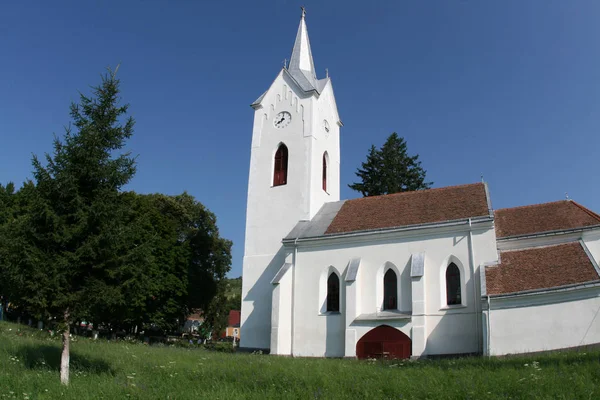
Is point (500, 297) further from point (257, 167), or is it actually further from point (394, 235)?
point (257, 167)

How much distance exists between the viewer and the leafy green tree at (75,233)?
13719mm

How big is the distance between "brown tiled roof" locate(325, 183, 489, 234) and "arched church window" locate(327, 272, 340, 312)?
8.46 feet

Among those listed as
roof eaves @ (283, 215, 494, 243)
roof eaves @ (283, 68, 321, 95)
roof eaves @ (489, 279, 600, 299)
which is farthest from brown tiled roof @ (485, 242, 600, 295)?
roof eaves @ (283, 68, 321, 95)

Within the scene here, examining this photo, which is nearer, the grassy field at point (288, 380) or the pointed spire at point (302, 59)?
the grassy field at point (288, 380)

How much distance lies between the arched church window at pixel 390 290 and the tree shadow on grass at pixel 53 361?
1395cm

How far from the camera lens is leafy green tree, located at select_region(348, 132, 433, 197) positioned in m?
49.6

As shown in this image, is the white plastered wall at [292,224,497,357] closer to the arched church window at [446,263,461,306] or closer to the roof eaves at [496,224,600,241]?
the arched church window at [446,263,461,306]

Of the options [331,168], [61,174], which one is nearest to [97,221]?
[61,174]

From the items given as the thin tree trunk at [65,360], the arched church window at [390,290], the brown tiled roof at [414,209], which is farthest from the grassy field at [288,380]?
the brown tiled roof at [414,209]

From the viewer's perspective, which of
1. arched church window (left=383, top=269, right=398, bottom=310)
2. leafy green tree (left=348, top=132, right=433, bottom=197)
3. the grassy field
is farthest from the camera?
leafy green tree (left=348, top=132, right=433, bottom=197)

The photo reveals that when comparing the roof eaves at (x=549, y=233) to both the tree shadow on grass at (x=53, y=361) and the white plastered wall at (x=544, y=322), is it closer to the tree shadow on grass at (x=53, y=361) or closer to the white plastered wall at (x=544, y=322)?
the white plastered wall at (x=544, y=322)

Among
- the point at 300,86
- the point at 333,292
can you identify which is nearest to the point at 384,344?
the point at 333,292

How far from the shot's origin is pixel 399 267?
1026 inches

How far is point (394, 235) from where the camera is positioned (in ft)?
87.0
